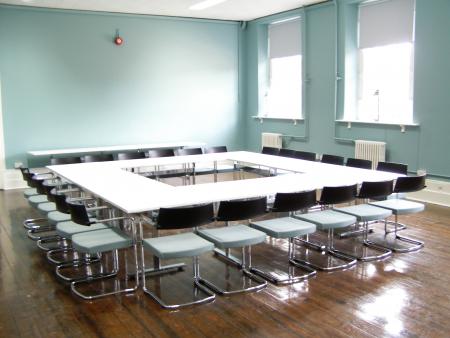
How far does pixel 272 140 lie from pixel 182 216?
6.25 metres

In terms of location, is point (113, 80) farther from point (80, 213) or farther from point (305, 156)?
point (80, 213)

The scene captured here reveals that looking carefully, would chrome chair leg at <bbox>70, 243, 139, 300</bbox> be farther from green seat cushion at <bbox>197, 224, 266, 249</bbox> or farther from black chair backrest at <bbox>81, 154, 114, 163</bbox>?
black chair backrest at <bbox>81, 154, 114, 163</bbox>

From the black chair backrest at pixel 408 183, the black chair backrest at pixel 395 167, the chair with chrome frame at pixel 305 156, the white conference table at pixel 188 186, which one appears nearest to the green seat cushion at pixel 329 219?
the white conference table at pixel 188 186

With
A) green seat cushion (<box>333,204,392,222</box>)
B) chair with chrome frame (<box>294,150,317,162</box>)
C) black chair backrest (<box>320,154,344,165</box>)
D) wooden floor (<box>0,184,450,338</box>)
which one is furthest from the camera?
chair with chrome frame (<box>294,150,317,162</box>)

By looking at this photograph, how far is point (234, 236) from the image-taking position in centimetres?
388

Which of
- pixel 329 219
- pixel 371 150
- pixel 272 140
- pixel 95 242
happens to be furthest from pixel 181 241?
pixel 272 140

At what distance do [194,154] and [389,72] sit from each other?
11.0ft

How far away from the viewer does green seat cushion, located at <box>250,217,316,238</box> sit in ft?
13.1

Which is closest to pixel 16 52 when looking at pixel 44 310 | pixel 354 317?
pixel 44 310

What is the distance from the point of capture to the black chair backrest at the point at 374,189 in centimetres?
471

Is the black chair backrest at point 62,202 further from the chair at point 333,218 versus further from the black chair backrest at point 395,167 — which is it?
the black chair backrest at point 395,167

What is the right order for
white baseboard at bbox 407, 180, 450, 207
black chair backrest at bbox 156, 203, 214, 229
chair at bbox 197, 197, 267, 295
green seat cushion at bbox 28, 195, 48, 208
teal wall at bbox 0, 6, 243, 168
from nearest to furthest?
black chair backrest at bbox 156, 203, 214, 229, chair at bbox 197, 197, 267, 295, green seat cushion at bbox 28, 195, 48, 208, white baseboard at bbox 407, 180, 450, 207, teal wall at bbox 0, 6, 243, 168

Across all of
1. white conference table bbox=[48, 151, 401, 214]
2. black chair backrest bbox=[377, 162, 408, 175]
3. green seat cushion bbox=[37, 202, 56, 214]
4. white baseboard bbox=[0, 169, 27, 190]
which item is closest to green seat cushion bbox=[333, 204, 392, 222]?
white conference table bbox=[48, 151, 401, 214]

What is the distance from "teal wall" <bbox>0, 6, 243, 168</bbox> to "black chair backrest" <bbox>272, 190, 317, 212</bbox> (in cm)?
569
